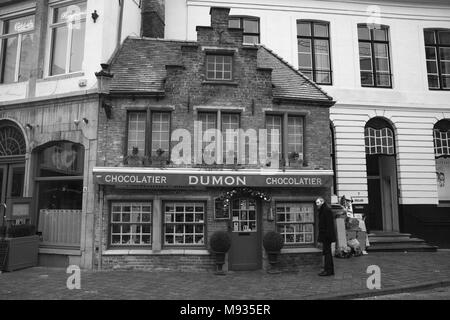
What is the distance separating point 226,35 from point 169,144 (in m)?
3.94

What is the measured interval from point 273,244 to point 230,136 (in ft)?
11.7

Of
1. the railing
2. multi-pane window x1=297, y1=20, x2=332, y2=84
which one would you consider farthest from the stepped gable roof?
multi-pane window x1=297, y1=20, x2=332, y2=84

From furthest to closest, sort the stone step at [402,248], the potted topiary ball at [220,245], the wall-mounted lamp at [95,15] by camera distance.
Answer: the stone step at [402,248], the wall-mounted lamp at [95,15], the potted topiary ball at [220,245]

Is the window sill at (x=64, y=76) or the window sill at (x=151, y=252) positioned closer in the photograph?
the window sill at (x=151, y=252)

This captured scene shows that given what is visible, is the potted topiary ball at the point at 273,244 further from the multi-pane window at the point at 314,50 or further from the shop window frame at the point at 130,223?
the multi-pane window at the point at 314,50

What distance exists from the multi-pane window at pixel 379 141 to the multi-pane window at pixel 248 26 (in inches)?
263

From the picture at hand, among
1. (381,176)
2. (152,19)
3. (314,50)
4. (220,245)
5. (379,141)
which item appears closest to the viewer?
(220,245)

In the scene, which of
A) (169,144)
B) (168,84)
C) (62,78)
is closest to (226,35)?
(168,84)

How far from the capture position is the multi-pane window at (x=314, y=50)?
17938mm

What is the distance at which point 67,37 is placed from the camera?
13500 millimetres

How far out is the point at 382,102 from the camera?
1770cm

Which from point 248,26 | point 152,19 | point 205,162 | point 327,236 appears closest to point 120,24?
point 152,19

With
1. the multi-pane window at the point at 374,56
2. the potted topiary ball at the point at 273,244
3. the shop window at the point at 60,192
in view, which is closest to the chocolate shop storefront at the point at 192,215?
the potted topiary ball at the point at 273,244

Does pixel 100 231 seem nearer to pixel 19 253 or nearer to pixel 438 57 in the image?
pixel 19 253
